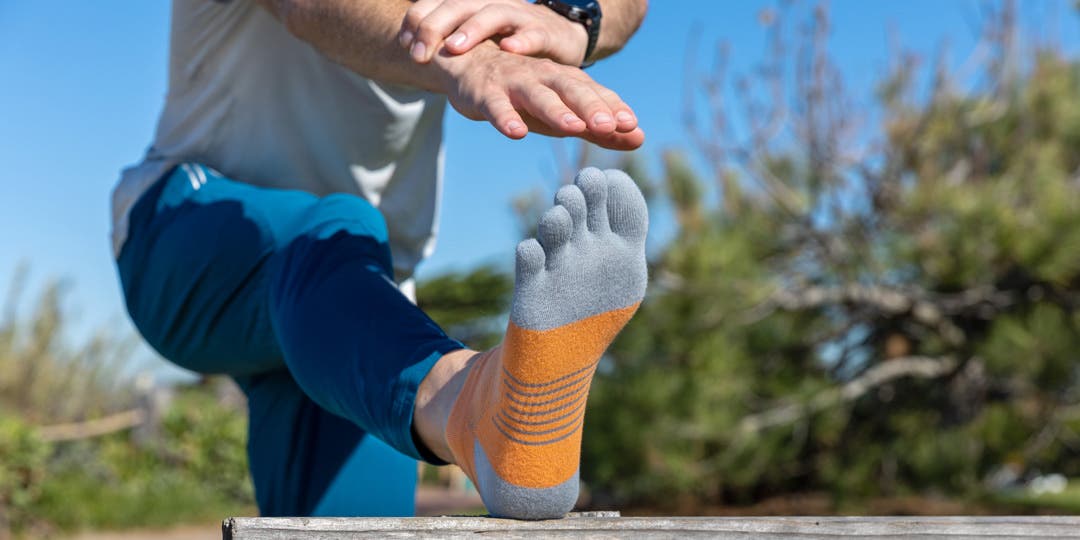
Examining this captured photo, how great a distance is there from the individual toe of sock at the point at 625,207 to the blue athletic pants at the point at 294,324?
18 centimetres

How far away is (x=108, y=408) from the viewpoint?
6.16 m

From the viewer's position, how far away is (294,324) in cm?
76

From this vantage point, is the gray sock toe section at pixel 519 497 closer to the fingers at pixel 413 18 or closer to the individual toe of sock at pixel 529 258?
the individual toe of sock at pixel 529 258

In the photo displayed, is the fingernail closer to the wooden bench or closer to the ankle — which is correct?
the ankle

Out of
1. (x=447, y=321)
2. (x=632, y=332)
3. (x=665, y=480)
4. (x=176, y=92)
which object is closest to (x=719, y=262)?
(x=632, y=332)

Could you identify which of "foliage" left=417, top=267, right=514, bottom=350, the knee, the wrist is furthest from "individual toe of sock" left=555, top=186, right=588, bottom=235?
"foliage" left=417, top=267, right=514, bottom=350

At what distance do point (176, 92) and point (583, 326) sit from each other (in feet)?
2.31


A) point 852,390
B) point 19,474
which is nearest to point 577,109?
point 19,474

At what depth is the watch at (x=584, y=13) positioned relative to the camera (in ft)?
2.81

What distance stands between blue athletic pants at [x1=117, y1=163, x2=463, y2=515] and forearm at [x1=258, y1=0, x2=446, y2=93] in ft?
0.50

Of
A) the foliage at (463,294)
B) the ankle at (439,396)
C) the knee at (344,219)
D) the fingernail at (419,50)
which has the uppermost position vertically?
the fingernail at (419,50)

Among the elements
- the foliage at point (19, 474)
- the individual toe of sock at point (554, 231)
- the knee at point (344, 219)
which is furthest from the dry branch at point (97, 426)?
the individual toe of sock at point (554, 231)

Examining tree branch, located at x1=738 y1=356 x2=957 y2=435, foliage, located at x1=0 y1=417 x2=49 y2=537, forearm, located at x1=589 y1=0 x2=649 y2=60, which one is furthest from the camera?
tree branch, located at x1=738 y1=356 x2=957 y2=435

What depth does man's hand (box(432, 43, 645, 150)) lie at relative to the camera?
1.99 feet
